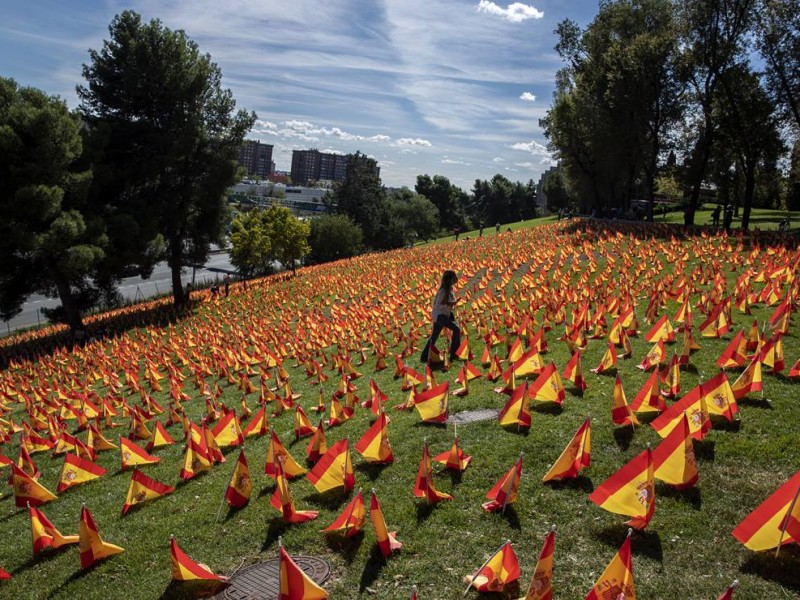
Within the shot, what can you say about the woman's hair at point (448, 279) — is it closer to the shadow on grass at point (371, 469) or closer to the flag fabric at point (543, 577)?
the shadow on grass at point (371, 469)

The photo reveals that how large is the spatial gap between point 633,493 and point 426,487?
2.42 m

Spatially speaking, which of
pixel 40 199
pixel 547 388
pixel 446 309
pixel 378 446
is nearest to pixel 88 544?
pixel 378 446

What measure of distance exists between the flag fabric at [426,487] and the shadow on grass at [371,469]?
1.01m

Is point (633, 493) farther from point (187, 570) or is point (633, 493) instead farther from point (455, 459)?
point (187, 570)

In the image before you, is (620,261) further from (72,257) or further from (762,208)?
(762,208)

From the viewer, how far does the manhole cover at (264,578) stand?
239 inches

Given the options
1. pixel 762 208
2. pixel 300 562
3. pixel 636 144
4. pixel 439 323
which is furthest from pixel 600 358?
pixel 762 208

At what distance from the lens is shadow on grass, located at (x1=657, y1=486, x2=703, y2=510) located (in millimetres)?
6488

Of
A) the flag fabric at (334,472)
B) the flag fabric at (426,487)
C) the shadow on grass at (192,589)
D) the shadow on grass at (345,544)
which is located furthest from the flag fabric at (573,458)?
the shadow on grass at (192,589)

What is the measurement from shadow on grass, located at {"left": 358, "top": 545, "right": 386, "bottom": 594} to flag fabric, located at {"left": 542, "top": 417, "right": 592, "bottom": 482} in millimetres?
2262

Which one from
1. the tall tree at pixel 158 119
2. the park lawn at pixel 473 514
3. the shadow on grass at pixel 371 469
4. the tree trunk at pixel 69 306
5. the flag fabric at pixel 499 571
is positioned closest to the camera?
the flag fabric at pixel 499 571

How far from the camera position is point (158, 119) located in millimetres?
32125

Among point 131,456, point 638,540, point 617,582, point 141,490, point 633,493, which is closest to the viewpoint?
point 617,582

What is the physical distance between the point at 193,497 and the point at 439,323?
616 centimetres
